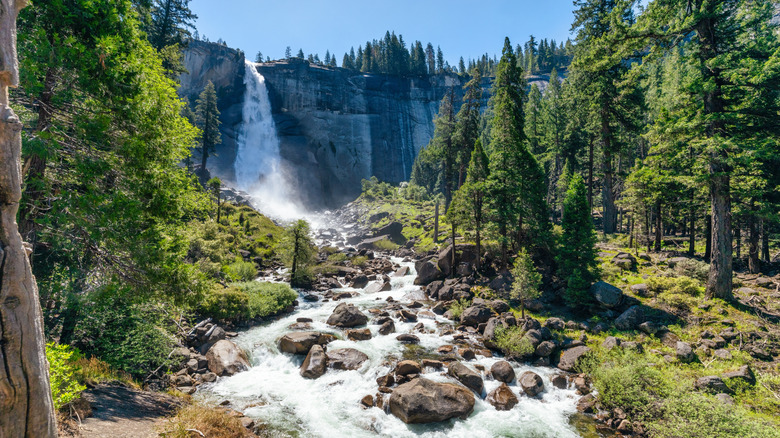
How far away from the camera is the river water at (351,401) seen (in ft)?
36.9

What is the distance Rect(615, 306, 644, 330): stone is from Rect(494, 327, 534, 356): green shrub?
4.97m

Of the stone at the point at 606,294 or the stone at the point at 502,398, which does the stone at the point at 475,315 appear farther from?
the stone at the point at 502,398

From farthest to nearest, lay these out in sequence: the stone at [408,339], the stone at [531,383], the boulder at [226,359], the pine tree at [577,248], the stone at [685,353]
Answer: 1. the pine tree at [577,248]
2. the stone at [408,339]
3. the boulder at [226,359]
4. the stone at [531,383]
5. the stone at [685,353]

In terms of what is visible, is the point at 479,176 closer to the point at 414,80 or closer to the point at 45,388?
the point at 45,388

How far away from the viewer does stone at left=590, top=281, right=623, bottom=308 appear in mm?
18047

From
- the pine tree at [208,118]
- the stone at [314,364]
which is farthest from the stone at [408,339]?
the pine tree at [208,118]

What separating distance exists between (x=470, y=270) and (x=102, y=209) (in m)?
25.2

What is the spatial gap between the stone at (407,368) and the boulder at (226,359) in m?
7.45

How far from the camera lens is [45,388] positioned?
3904mm

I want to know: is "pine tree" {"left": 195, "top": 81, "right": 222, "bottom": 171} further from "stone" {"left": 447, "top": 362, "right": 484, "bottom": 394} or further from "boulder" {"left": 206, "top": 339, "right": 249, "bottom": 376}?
"stone" {"left": 447, "top": 362, "right": 484, "bottom": 394}

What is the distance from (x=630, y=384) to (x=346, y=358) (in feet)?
38.7

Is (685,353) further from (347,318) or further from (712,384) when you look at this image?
(347,318)

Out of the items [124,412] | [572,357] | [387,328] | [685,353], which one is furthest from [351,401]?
[685,353]

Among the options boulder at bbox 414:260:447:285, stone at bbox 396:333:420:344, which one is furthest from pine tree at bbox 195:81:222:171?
stone at bbox 396:333:420:344
